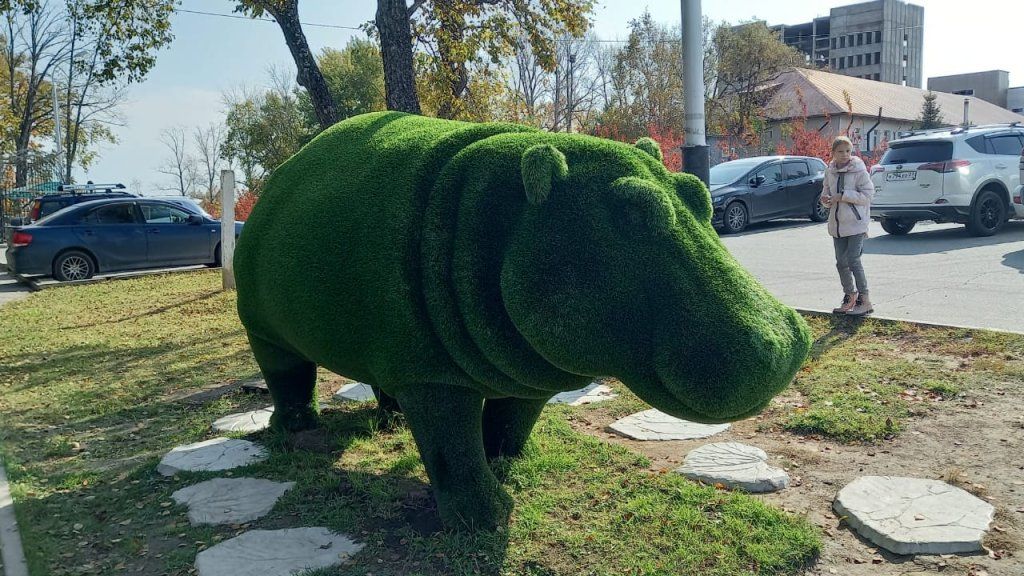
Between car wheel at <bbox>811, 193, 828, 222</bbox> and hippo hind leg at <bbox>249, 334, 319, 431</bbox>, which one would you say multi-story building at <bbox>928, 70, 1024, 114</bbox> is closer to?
car wheel at <bbox>811, 193, 828, 222</bbox>

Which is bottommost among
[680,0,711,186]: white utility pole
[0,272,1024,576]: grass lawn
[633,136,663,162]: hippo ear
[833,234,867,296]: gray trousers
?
[0,272,1024,576]: grass lawn

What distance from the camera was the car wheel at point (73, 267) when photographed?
13352 millimetres

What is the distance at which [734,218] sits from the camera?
15617 millimetres

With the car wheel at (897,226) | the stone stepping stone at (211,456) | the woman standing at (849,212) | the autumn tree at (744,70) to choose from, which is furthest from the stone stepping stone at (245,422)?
the autumn tree at (744,70)

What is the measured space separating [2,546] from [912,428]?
5143mm

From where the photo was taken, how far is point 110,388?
6.31 metres

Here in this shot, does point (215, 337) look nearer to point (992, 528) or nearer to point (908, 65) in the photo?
point (992, 528)

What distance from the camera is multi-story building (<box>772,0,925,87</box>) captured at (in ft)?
290

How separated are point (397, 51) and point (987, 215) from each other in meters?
10.3

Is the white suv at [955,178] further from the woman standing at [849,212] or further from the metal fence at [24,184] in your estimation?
the metal fence at [24,184]

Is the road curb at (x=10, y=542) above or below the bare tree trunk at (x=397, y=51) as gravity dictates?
below

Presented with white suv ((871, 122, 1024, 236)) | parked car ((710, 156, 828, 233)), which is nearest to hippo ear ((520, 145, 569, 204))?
white suv ((871, 122, 1024, 236))

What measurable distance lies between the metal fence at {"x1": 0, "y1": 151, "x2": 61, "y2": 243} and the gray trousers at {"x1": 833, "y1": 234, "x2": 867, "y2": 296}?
25959 millimetres

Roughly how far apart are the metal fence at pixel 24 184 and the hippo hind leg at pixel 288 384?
2493 cm
